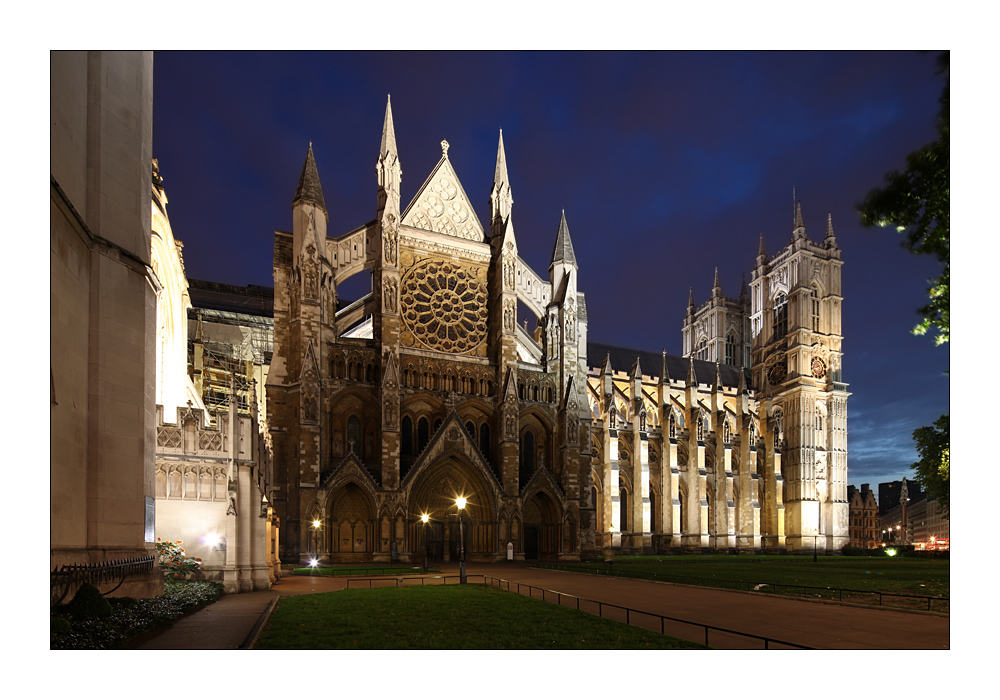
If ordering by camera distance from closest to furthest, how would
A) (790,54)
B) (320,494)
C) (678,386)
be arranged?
(790,54) → (320,494) → (678,386)

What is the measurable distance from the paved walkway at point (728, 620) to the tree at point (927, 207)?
14.9 feet

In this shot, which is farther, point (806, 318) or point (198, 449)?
point (806, 318)

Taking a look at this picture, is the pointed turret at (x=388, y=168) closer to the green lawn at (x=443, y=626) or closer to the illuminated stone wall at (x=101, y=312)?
the illuminated stone wall at (x=101, y=312)

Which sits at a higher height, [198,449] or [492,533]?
[198,449]

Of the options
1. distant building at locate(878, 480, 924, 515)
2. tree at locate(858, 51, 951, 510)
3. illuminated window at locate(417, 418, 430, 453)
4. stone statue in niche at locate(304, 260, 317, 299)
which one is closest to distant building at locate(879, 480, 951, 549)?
distant building at locate(878, 480, 924, 515)

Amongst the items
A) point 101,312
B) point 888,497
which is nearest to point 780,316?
point 888,497

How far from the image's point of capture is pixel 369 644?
993 cm

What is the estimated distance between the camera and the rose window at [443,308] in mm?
42156

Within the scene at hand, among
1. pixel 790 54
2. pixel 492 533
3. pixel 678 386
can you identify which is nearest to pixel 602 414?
pixel 678 386

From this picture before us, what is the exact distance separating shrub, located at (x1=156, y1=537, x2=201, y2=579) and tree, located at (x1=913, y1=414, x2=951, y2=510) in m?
16.3

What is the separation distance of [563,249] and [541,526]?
16.7 m

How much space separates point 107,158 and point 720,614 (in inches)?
549

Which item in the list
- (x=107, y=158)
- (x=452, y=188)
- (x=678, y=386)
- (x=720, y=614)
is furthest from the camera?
(x=678, y=386)
